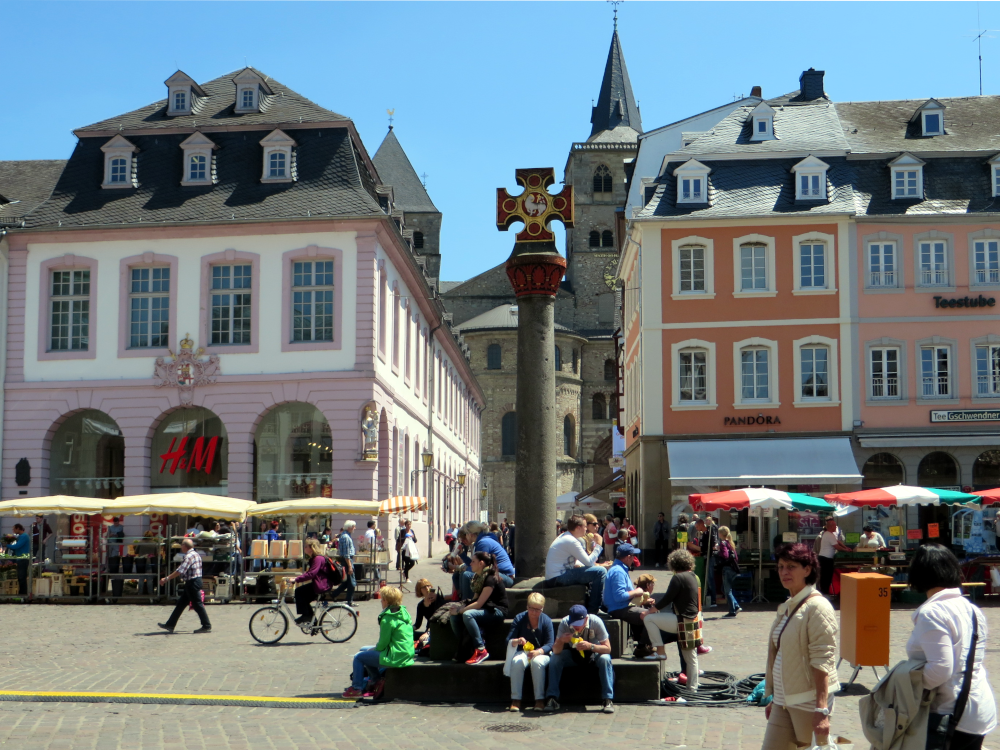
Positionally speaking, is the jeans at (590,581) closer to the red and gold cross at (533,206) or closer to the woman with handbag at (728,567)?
the red and gold cross at (533,206)

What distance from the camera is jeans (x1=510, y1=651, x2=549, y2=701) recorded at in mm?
11211

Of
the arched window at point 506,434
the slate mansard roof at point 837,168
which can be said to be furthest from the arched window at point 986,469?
the arched window at point 506,434

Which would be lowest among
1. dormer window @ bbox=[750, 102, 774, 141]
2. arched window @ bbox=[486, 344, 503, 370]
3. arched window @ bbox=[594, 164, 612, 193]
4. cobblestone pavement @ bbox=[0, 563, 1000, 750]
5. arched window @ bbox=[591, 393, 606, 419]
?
cobblestone pavement @ bbox=[0, 563, 1000, 750]

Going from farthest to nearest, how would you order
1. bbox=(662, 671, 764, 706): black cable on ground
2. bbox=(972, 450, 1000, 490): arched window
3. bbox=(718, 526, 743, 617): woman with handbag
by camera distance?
bbox=(972, 450, 1000, 490): arched window → bbox=(718, 526, 743, 617): woman with handbag → bbox=(662, 671, 764, 706): black cable on ground

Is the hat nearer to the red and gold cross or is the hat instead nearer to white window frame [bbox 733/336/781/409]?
the red and gold cross

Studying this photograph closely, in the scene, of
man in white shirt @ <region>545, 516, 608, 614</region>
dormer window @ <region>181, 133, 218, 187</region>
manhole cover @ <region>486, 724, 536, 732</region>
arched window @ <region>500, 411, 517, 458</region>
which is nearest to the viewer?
manhole cover @ <region>486, 724, 536, 732</region>

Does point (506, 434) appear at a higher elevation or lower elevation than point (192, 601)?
higher

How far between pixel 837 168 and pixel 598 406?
49.0 metres

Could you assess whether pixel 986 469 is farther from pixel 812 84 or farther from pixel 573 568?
pixel 573 568

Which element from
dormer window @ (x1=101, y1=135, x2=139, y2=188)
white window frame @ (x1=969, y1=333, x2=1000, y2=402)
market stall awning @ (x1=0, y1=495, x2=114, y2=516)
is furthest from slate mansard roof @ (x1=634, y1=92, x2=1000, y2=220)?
market stall awning @ (x1=0, y1=495, x2=114, y2=516)

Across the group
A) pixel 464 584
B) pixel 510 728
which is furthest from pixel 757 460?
pixel 510 728

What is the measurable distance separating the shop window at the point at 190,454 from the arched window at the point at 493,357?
171 feet

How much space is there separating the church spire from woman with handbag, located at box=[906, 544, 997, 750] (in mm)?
90288

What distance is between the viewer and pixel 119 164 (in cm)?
3250
